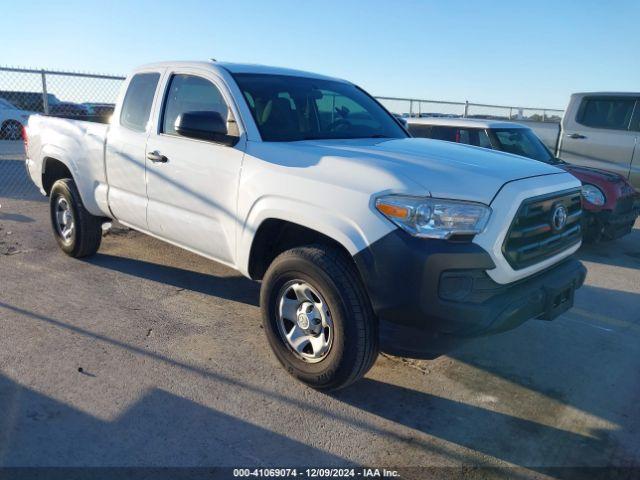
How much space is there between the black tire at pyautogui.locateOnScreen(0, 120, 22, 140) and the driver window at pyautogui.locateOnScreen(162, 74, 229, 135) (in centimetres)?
1328

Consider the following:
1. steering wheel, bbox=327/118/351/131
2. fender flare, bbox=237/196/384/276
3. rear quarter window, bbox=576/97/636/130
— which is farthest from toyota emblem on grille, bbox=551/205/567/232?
rear quarter window, bbox=576/97/636/130

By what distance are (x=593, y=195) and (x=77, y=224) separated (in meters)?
5.94

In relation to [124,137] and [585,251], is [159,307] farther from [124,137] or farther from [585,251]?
[585,251]

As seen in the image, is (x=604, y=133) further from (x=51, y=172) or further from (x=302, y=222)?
(x=51, y=172)

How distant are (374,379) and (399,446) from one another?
710 millimetres

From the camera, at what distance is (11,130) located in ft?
50.9

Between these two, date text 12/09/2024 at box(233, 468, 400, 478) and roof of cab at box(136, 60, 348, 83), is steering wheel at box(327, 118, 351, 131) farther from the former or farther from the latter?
date text 12/09/2024 at box(233, 468, 400, 478)

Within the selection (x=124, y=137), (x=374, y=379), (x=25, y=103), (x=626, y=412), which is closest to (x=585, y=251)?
(x=626, y=412)

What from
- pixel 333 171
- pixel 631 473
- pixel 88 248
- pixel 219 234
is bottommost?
pixel 631 473

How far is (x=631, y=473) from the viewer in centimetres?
268

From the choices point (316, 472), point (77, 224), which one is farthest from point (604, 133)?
point (316, 472)

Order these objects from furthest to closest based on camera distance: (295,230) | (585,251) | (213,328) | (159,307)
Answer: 1. (585,251)
2. (159,307)
3. (213,328)
4. (295,230)

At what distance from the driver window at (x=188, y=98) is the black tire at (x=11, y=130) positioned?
1328 centimetres

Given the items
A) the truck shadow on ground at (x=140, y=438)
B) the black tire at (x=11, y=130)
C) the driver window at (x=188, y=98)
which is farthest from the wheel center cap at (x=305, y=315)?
the black tire at (x=11, y=130)
